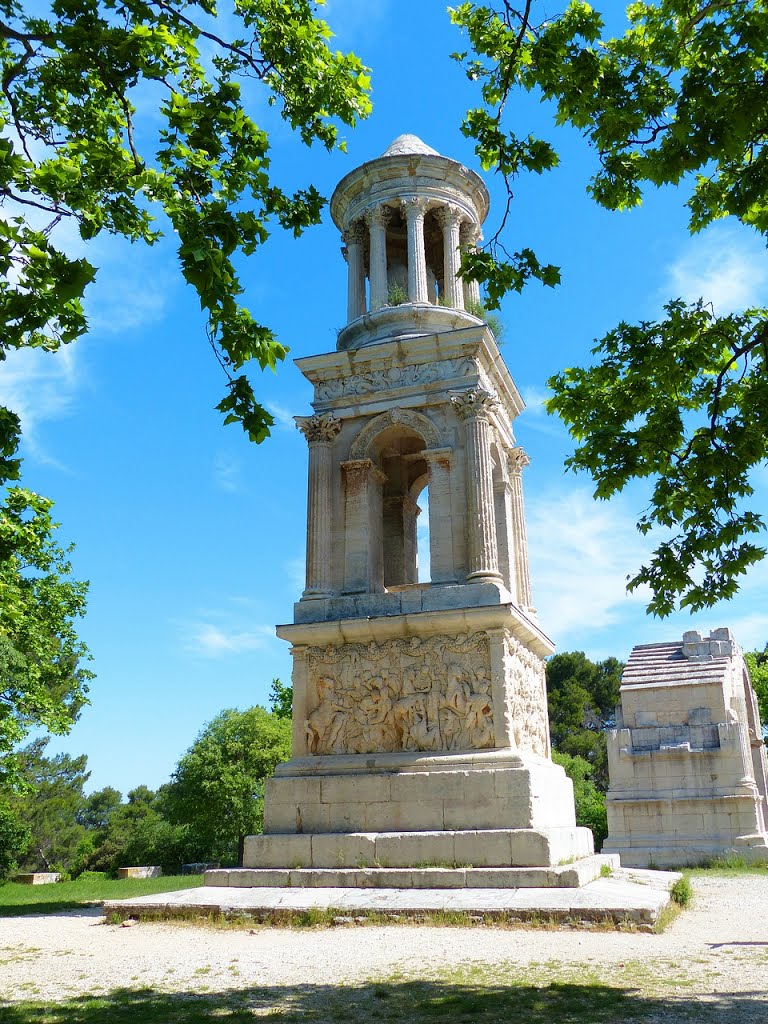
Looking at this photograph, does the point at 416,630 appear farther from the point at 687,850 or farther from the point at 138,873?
the point at 138,873

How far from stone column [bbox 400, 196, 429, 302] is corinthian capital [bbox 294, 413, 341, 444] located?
3.38 m

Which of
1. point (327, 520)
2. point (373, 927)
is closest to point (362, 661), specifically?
point (327, 520)

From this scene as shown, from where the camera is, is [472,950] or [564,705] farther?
[564,705]

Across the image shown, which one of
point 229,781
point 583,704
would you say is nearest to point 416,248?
point 229,781

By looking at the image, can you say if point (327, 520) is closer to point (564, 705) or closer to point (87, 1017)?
point (87, 1017)

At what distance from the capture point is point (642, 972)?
7445mm

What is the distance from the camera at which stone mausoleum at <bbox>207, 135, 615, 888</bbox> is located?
511 inches

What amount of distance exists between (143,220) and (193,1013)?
21.5ft

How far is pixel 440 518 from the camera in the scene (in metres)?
15.7

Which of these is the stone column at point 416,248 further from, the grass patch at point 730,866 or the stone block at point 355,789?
the grass patch at point 730,866

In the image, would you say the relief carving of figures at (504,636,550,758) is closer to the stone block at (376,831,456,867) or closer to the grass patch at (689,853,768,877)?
the stone block at (376,831,456,867)

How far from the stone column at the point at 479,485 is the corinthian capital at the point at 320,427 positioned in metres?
2.45

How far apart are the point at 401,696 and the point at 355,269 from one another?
1023cm

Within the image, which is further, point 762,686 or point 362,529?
point 762,686
